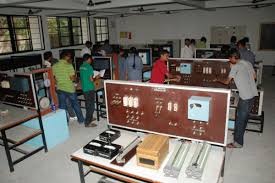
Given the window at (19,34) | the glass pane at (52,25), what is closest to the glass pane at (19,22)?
the window at (19,34)

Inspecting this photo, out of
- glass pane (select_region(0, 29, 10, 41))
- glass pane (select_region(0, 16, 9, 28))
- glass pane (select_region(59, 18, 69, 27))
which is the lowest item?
glass pane (select_region(0, 29, 10, 41))

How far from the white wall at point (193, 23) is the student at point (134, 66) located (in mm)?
7215

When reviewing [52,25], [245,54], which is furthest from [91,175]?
[52,25]

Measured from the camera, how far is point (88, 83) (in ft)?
16.3

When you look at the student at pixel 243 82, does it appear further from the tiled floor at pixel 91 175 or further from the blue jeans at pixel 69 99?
the blue jeans at pixel 69 99

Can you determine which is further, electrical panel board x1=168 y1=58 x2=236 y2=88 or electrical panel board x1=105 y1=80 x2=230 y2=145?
electrical panel board x1=168 y1=58 x2=236 y2=88

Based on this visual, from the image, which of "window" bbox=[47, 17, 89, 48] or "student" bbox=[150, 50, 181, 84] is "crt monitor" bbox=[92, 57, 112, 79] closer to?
"student" bbox=[150, 50, 181, 84]

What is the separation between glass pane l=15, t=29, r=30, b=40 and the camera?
9084 millimetres

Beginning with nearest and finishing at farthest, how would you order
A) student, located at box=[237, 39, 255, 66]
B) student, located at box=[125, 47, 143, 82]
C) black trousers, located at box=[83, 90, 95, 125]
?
1. black trousers, located at box=[83, 90, 95, 125]
2. student, located at box=[237, 39, 255, 66]
3. student, located at box=[125, 47, 143, 82]

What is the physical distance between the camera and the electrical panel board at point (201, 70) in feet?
15.4

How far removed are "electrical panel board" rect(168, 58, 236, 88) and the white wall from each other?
24.6 ft

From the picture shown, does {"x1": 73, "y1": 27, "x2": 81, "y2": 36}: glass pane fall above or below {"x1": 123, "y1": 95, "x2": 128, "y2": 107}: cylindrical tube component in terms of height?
above

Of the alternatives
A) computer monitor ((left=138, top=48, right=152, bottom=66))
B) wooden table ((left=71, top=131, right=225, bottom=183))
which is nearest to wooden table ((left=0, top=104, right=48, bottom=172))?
wooden table ((left=71, top=131, right=225, bottom=183))

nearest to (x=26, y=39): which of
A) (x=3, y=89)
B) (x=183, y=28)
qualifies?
(x=3, y=89)
